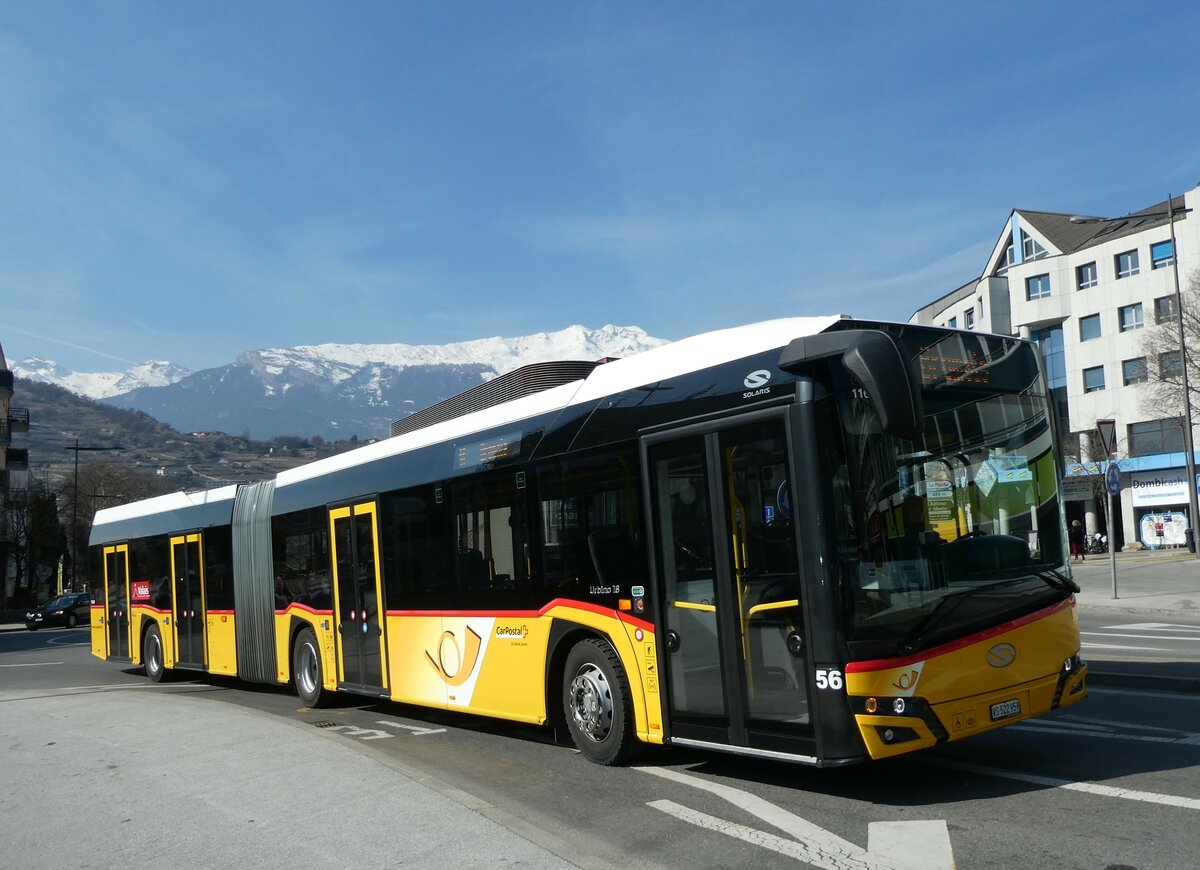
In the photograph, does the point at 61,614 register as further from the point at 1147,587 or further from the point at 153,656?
the point at 1147,587

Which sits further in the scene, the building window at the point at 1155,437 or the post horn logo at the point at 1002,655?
the building window at the point at 1155,437

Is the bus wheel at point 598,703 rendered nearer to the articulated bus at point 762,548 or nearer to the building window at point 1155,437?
the articulated bus at point 762,548

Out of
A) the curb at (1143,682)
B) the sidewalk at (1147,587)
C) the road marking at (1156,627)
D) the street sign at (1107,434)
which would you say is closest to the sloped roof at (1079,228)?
the sidewalk at (1147,587)

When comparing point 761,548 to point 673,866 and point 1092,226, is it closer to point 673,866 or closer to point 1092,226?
point 673,866

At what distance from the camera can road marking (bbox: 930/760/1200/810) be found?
627 centimetres

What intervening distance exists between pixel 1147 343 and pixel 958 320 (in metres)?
18.9

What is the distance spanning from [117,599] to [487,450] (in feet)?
43.0

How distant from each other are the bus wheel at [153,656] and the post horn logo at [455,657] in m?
9.60

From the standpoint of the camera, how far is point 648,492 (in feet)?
26.6

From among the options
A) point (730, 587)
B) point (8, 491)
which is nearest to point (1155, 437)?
point (730, 587)

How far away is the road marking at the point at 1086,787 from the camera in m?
6.27

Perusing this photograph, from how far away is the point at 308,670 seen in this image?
1402cm

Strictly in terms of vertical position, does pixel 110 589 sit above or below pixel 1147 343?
below

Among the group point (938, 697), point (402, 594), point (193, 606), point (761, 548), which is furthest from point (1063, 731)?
point (193, 606)
